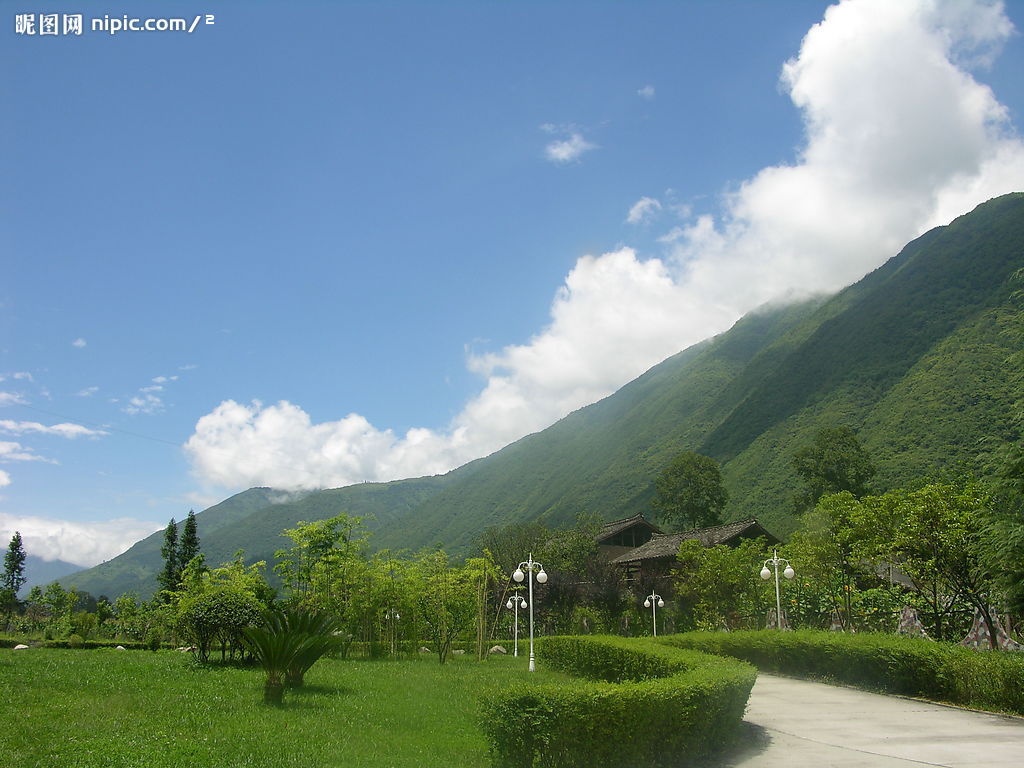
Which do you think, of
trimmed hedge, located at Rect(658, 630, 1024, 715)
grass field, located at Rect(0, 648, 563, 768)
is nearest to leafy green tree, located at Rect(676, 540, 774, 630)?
trimmed hedge, located at Rect(658, 630, 1024, 715)

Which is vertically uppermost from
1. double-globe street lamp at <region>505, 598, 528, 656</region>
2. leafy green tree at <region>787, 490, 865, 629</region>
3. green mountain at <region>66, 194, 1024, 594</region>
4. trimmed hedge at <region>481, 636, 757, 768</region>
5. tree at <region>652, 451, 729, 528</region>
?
green mountain at <region>66, 194, 1024, 594</region>

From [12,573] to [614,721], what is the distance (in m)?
60.2

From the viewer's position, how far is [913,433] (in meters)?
49.7

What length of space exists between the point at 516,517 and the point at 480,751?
9603 centimetres

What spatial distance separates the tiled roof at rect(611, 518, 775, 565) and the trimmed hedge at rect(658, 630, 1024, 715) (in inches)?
705

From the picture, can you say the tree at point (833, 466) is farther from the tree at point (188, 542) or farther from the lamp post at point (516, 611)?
the tree at point (188, 542)

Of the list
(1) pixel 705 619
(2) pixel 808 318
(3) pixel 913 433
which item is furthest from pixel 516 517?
(1) pixel 705 619

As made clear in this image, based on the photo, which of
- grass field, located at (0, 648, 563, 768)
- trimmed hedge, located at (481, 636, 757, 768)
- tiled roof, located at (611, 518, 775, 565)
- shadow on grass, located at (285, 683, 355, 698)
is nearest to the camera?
trimmed hedge, located at (481, 636, 757, 768)

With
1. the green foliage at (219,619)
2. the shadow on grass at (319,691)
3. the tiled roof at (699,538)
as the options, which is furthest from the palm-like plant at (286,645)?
the tiled roof at (699,538)

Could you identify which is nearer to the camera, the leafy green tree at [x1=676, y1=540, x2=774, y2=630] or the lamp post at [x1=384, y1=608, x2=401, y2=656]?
the lamp post at [x1=384, y1=608, x2=401, y2=656]

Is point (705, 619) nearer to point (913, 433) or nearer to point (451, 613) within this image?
point (451, 613)

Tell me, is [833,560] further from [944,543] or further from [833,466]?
[833,466]

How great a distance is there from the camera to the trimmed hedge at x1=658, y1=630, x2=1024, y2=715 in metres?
11.1

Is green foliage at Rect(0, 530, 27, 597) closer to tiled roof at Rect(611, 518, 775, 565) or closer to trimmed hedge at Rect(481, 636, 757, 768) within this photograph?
tiled roof at Rect(611, 518, 775, 565)
